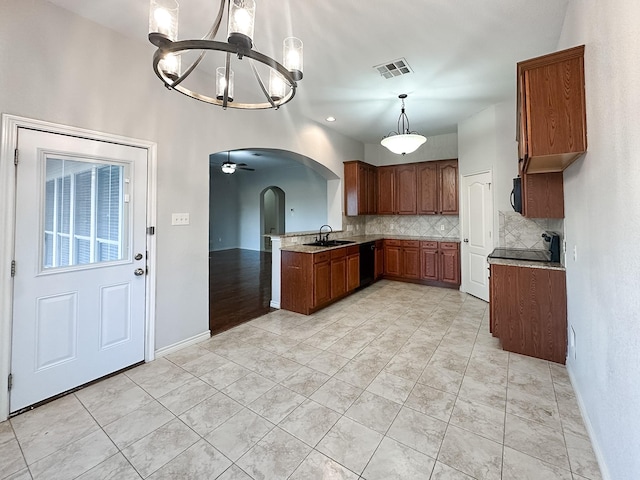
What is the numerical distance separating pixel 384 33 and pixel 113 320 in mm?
3496

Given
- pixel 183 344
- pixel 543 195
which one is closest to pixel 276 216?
pixel 183 344

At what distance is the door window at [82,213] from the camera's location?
213 centimetres

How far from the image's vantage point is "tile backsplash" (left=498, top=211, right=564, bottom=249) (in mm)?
3752

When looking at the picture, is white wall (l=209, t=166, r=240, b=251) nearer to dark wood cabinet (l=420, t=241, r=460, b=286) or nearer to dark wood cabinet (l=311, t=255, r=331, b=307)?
dark wood cabinet (l=311, t=255, r=331, b=307)

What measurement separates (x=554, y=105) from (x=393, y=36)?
4.91 ft

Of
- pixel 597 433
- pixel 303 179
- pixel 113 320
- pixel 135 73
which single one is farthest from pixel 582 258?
pixel 303 179

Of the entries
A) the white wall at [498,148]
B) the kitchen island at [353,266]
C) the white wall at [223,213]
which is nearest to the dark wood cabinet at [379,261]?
the kitchen island at [353,266]

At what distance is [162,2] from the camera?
4.23 feet

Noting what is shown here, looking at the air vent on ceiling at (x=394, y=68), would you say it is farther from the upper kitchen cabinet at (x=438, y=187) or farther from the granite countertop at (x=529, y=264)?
the upper kitchen cabinet at (x=438, y=187)

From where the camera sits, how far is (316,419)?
1886 millimetres

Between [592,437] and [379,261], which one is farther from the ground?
[379,261]

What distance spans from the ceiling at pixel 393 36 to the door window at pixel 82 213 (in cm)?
117

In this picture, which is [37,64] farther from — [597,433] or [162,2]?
[597,433]

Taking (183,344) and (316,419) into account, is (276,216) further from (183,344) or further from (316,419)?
(316,419)
